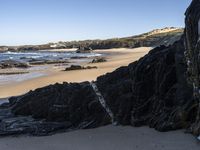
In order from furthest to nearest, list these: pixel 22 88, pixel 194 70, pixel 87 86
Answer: pixel 22 88 < pixel 87 86 < pixel 194 70

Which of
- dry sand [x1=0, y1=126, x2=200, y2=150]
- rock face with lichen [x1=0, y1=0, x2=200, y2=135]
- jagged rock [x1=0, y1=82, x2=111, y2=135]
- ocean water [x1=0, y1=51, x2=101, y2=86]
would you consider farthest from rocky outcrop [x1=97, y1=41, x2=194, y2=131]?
ocean water [x1=0, y1=51, x2=101, y2=86]

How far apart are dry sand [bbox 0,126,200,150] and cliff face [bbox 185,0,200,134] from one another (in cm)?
62

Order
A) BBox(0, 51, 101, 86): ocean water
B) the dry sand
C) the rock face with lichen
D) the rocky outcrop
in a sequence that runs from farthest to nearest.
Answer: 1. BBox(0, 51, 101, 86): ocean water
2. the rocky outcrop
3. the rock face with lichen
4. the dry sand

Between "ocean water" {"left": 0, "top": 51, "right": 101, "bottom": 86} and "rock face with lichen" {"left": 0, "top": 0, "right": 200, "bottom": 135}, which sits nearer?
"rock face with lichen" {"left": 0, "top": 0, "right": 200, "bottom": 135}

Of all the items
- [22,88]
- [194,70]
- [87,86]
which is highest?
[194,70]

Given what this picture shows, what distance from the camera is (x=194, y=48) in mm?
10117

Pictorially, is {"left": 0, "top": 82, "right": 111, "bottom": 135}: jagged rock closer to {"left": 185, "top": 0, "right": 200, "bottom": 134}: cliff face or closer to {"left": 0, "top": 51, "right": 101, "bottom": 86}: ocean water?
{"left": 185, "top": 0, "right": 200, "bottom": 134}: cliff face

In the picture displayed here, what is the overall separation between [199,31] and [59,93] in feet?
19.5

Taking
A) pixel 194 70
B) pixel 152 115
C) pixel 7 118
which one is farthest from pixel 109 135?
pixel 7 118

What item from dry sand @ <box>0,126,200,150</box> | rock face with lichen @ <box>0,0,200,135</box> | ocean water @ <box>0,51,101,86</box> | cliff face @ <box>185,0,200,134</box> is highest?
cliff face @ <box>185,0,200,134</box>

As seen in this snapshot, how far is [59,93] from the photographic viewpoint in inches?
559

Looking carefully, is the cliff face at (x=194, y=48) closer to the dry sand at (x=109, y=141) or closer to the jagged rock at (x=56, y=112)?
the dry sand at (x=109, y=141)

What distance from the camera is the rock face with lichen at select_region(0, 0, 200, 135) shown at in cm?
1043

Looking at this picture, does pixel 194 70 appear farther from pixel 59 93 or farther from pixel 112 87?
pixel 59 93
